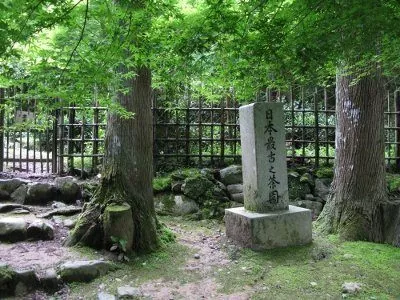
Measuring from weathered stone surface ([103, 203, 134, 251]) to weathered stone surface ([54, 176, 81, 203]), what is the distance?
2349 mm

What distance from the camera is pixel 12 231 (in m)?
5.42

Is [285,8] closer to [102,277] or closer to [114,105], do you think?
[114,105]

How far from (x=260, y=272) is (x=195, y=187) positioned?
3079 millimetres

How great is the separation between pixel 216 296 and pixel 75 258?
1.81 meters

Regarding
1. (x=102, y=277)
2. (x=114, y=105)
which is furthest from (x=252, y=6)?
(x=102, y=277)

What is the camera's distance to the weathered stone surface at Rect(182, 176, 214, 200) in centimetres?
776

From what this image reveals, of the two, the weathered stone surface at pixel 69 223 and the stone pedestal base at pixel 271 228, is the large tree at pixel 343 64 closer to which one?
the stone pedestal base at pixel 271 228

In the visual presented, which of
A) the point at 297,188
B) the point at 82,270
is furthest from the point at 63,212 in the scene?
the point at 297,188

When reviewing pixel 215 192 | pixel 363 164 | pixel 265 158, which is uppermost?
pixel 265 158

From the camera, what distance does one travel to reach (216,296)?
14.0ft

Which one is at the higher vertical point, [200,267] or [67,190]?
[67,190]

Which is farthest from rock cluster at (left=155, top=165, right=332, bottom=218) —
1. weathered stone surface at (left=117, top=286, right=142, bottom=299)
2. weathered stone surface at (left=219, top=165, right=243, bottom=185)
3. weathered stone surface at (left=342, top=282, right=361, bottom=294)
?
weathered stone surface at (left=342, top=282, right=361, bottom=294)

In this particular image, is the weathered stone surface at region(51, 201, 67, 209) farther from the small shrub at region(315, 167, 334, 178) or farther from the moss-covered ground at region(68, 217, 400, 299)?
the small shrub at region(315, 167, 334, 178)

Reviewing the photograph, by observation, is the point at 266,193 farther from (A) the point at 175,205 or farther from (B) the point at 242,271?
(A) the point at 175,205
